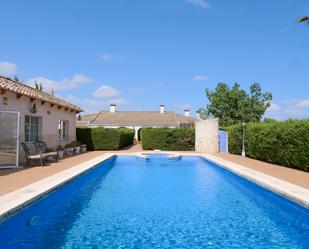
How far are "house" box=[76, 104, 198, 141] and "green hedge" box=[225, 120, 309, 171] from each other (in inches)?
964

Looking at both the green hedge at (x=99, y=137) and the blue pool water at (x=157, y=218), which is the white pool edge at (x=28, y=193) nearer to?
the blue pool water at (x=157, y=218)

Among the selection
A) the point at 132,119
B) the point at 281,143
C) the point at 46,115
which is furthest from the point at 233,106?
the point at 46,115

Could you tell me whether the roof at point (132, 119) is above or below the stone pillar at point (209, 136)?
above

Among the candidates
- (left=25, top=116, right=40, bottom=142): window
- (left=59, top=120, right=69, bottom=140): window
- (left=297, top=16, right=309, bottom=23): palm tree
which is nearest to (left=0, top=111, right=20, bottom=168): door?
(left=25, top=116, right=40, bottom=142): window

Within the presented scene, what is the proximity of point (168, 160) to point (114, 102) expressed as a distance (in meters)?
35.9

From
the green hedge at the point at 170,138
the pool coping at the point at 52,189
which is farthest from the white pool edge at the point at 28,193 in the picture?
the green hedge at the point at 170,138

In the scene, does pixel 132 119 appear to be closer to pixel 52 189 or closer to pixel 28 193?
pixel 52 189

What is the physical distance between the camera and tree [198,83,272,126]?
47688 mm

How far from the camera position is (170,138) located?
29.8m

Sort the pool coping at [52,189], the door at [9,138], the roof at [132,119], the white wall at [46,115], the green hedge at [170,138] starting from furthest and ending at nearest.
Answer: the roof at [132,119] → the green hedge at [170,138] → the white wall at [46,115] → the door at [9,138] → the pool coping at [52,189]

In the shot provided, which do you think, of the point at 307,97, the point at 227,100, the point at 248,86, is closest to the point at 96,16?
the point at 307,97

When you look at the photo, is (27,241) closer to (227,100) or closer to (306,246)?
(306,246)

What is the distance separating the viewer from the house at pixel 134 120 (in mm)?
48750

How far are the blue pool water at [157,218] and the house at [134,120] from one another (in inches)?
1371
